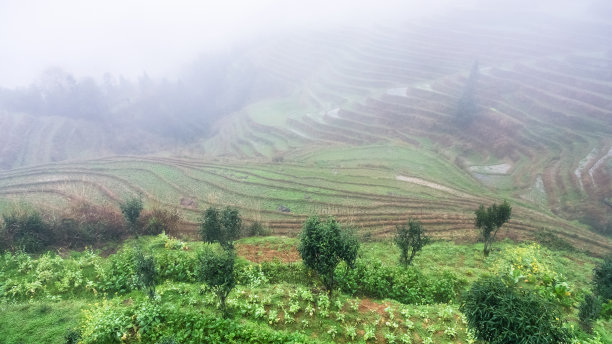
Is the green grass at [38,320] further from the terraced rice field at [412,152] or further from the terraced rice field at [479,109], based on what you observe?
the terraced rice field at [479,109]

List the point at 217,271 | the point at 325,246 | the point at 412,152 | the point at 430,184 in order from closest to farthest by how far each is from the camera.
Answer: the point at 217,271 → the point at 325,246 → the point at 430,184 → the point at 412,152

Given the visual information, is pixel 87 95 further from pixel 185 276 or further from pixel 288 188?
pixel 185 276

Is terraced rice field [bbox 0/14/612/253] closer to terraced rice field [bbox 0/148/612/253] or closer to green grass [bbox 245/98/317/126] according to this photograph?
terraced rice field [bbox 0/148/612/253]

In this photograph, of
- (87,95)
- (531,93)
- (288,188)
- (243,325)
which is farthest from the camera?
(87,95)

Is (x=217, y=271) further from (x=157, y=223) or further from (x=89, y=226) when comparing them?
(x=89, y=226)

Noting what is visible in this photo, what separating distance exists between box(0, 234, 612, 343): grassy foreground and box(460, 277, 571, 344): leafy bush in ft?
7.94

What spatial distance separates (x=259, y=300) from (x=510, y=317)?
9.24 meters

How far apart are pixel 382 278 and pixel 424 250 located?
8.21 metres

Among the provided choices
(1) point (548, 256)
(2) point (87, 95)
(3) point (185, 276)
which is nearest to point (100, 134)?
(2) point (87, 95)

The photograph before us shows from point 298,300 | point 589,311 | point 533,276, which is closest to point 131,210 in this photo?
point 298,300

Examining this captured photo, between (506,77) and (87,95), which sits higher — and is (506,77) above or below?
above

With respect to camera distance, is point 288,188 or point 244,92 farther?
point 244,92

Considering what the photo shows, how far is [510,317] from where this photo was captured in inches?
345

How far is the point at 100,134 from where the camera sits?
73750mm
